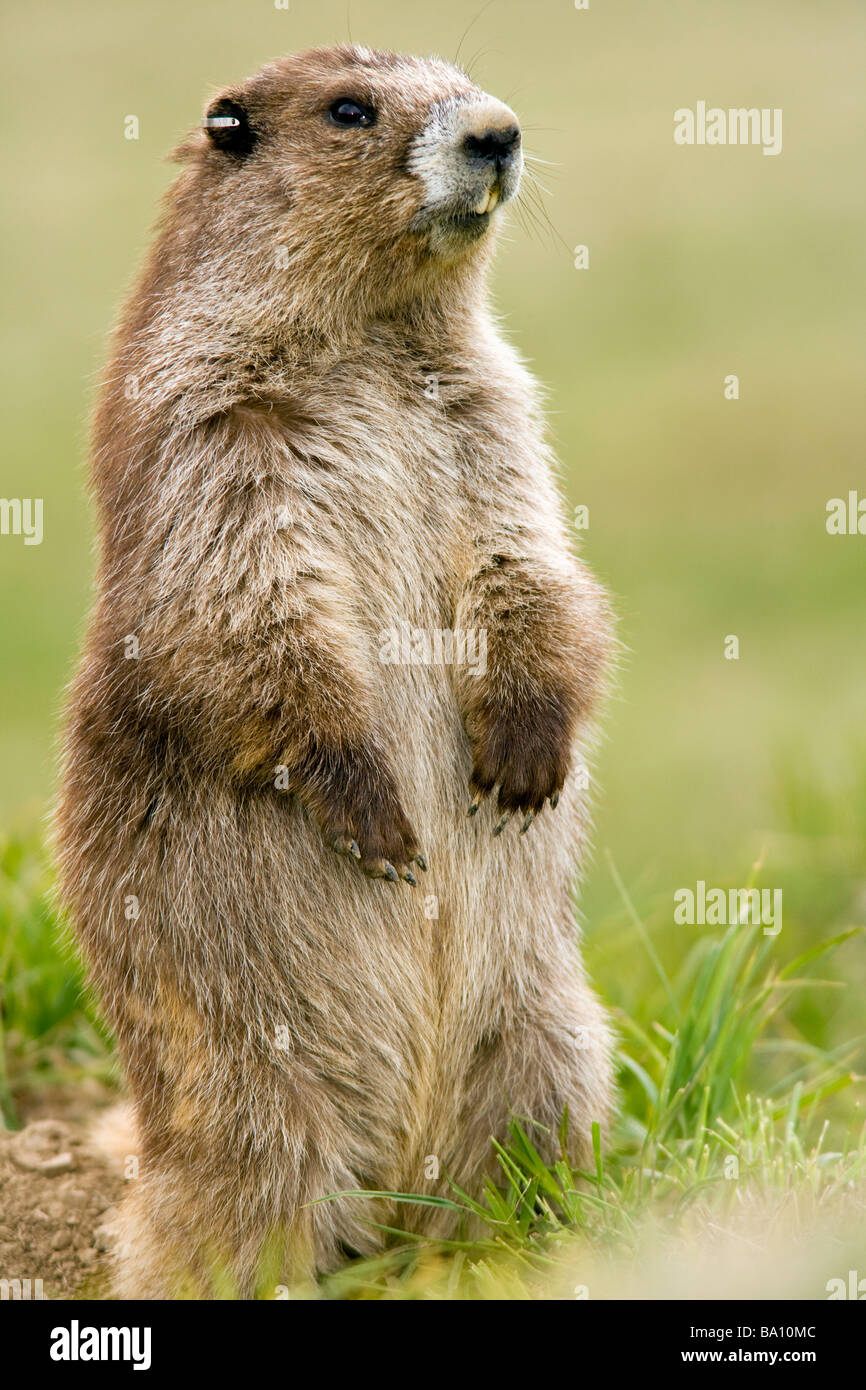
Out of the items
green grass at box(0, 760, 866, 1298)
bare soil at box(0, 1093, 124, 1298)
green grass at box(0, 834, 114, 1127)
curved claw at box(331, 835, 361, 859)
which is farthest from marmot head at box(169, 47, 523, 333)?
bare soil at box(0, 1093, 124, 1298)

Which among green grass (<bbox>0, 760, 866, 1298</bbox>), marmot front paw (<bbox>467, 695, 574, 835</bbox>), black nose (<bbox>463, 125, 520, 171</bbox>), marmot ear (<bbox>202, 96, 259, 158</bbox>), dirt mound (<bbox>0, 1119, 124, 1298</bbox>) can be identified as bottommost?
dirt mound (<bbox>0, 1119, 124, 1298</bbox>)

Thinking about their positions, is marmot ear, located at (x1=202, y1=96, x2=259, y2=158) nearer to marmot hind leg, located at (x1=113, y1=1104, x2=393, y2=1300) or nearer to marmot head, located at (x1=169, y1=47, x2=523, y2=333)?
marmot head, located at (x1=169, y1=47, x2=523, y2=333)

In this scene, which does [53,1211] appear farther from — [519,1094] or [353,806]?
[353,806]

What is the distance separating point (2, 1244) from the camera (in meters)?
5.38

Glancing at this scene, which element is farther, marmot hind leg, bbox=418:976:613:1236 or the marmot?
marmot hind leg, bbox=418:976:613:1236

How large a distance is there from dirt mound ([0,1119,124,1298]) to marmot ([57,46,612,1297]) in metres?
0.36

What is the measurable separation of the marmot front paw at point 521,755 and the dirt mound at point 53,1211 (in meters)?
1.99

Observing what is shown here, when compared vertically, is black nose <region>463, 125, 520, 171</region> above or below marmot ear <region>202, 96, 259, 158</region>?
below

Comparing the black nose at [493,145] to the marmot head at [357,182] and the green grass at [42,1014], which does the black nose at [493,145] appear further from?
the green grass at [42,1014]

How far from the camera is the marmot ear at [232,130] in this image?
537 cm

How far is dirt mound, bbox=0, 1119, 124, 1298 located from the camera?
5348 millimetres

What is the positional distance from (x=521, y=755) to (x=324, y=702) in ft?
2.20

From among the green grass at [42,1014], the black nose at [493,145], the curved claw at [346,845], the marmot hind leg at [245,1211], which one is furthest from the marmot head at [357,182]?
the green grass at [42,1014]

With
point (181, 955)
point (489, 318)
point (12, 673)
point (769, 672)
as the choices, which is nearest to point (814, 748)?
point (769, 672)
